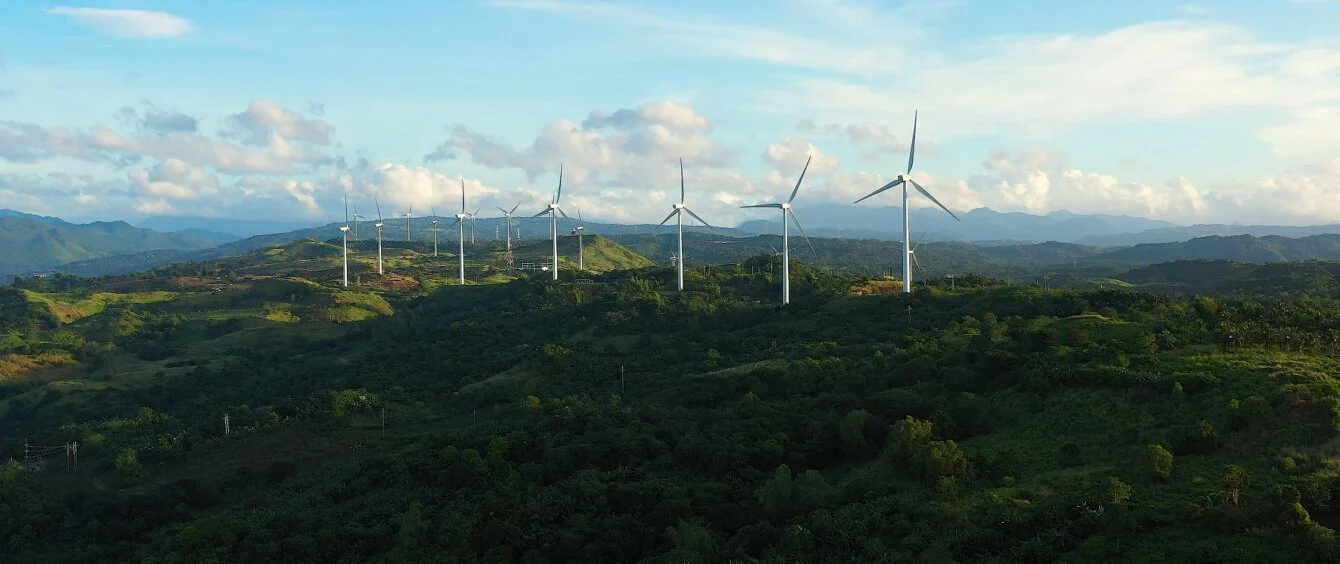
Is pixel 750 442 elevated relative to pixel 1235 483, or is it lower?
lower

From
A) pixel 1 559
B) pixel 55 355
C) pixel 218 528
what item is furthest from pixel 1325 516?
pixel 55 355

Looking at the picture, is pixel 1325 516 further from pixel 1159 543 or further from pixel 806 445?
pixel 806 445

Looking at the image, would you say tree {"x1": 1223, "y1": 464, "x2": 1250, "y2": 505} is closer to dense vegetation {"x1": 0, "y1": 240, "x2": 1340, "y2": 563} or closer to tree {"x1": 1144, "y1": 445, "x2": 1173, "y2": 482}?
dense vegetation {"x1": 0, "y1": 240, "x2": 1340, "y2": 563}

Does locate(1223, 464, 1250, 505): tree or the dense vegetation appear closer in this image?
locate(1223, 464, 1250, 505): tree

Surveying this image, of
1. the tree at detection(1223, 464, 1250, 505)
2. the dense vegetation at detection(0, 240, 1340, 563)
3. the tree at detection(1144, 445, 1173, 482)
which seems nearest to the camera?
the tree at detection(1223, 464, 1250, 505)

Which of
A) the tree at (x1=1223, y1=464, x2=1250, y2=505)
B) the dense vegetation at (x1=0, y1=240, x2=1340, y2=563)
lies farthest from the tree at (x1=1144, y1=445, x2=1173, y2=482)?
the tree at (x1=1223, y1=464, x2=1250, y2=505)

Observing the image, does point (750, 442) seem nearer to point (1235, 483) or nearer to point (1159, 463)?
point (1159, 463)

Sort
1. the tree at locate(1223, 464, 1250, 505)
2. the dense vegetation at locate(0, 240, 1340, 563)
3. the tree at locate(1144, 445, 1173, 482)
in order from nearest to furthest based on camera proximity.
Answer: the tree at locate(1223, 464, 1250, 505) → the dense vegetation at locate(0, 240, 1340, 563) → the tree at locate(1144, 445, 1173, 482)

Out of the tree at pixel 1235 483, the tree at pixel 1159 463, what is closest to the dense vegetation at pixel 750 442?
the tree at pixel 1159 463

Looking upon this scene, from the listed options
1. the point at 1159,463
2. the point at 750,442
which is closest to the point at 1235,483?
the point at 1159,463

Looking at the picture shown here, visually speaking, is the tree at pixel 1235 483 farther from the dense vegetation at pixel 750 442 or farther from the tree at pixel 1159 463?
the tree at pixel 1159 463
